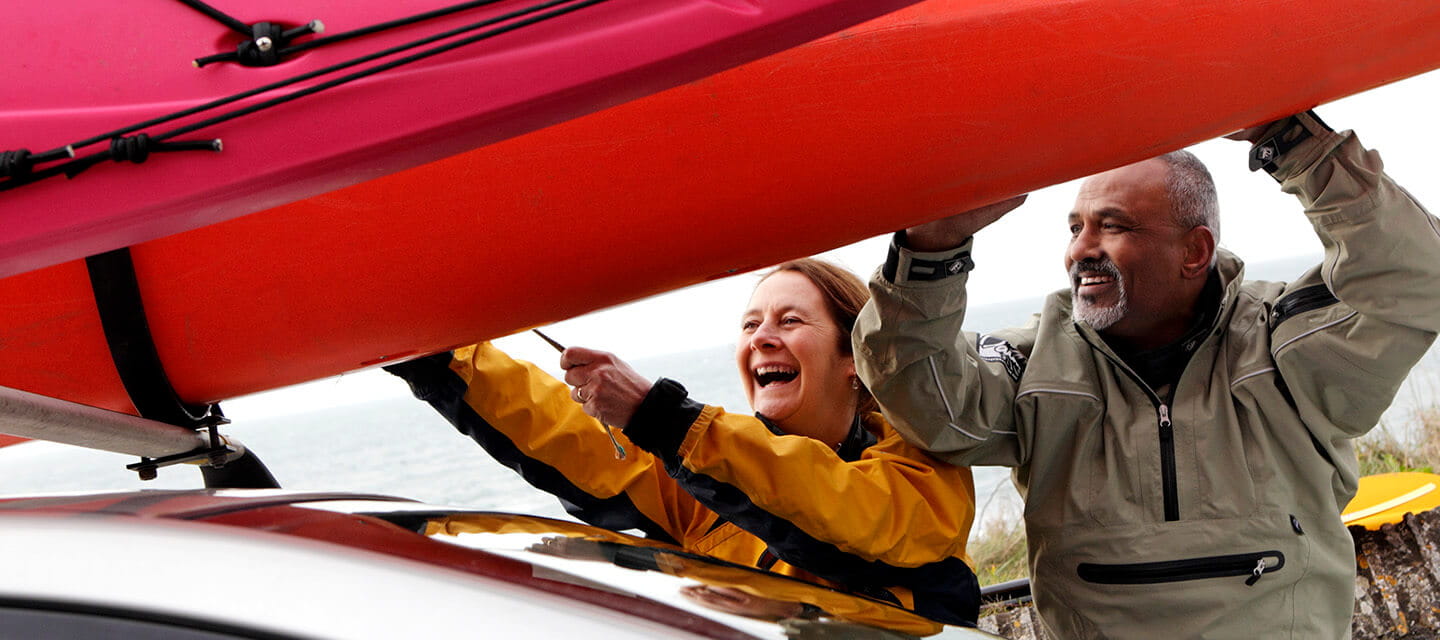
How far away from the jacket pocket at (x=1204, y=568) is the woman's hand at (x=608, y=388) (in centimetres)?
94

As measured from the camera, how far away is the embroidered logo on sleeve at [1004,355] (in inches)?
86.2

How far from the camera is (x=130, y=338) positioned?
177 centimetres

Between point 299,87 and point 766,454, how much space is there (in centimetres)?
106

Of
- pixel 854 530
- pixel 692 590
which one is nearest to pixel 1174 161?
pixel 854 530

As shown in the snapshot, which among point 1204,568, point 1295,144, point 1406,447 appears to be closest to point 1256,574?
point 1204,568

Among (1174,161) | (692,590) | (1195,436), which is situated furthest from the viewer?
(1174,161)

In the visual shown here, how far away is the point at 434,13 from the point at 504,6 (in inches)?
2.8

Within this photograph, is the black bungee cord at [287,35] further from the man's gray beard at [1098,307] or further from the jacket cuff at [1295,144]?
the man's gray beard at [1098,307]

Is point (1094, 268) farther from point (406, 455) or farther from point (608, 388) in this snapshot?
point (406, 455)

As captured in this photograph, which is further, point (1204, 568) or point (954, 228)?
point (1204, 568)

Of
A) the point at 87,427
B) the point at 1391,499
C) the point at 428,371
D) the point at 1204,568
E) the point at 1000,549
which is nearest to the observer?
the point at 87,427

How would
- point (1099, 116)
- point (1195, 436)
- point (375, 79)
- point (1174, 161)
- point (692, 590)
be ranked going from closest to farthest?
1. point (375, 79)
2. point (692, 590)
3. point (1099, 116)
4. point (1195, 436)
5. point (1174, 161)

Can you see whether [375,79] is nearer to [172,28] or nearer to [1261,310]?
[172,28]

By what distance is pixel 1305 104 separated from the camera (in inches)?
67.2
